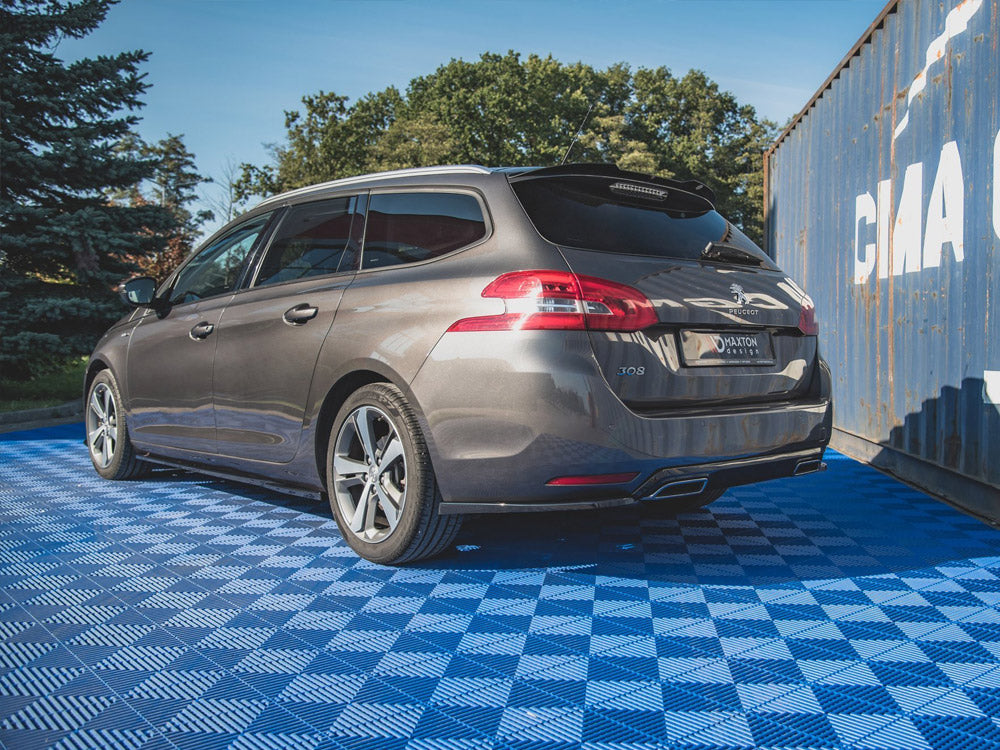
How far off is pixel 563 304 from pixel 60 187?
12.9 metres

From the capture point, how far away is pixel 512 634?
303 cm

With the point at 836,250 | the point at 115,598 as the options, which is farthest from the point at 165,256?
the point at 115,598

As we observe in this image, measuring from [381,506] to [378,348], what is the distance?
72 centimetres

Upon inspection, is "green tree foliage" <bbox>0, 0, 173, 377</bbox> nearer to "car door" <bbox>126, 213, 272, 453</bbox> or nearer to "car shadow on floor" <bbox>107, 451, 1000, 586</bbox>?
"car door" <bbox>126, 213, 272, 453</bbox>

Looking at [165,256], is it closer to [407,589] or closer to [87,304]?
[87,304]

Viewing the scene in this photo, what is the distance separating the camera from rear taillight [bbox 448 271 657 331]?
3172 mm

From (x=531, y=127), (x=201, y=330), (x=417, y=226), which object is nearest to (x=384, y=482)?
(x=417, y=226)

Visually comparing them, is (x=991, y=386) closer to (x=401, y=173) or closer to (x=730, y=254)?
(x=730, y=254)

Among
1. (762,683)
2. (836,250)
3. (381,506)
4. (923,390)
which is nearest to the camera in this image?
(762,683)

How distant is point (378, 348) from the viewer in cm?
368

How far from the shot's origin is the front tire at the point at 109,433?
5.95 metres

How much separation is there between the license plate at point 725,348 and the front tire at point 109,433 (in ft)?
13.7

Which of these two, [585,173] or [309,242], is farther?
[309,242]

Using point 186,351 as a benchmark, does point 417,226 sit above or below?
above
